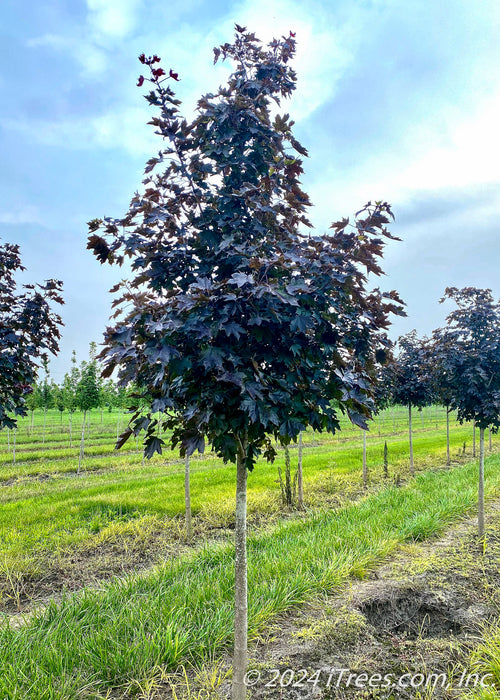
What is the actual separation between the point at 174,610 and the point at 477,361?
554 centimetres

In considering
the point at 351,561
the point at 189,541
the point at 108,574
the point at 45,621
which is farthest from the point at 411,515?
the point at 45,621

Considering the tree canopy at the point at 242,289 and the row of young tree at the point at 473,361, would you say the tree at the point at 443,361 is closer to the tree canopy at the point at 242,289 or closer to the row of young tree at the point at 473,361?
the row of young tree at the point at 473,361

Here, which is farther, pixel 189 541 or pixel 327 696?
pixel 189 541

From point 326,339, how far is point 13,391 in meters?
4.89

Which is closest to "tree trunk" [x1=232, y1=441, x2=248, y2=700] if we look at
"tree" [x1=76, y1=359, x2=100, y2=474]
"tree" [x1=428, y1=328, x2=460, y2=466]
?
"tree" [x1=428, y1=328, x2=460, y2=466]

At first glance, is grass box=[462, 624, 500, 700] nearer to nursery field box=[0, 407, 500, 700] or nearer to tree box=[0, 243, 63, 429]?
nursery field box=[0, 407, 500, 700]

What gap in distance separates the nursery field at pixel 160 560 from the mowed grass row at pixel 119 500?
0.04 metres

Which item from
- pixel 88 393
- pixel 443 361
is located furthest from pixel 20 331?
pixel 88 393

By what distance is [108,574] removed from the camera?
566 centimetres

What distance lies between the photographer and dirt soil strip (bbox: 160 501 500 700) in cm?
301

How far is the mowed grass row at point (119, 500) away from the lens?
263 inches

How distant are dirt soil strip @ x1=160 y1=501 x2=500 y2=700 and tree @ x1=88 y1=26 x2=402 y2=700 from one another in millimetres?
677

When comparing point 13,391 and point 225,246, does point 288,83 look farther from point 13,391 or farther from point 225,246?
point 13,391

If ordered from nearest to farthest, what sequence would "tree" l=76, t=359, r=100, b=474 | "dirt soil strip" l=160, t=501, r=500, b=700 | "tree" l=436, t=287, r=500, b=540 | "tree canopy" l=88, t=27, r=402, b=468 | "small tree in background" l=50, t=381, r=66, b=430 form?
"tree canopy" l=88, t=27, r=402, b=468 → "dirt soil strip" l=160, t=501, r=500, b=700 → "tree" l=436, t=287, r=500, b=540 → "tree" l=76, t=359, r=100, b=474 → "small tree in background" l=50, t=381, r=66, b=430
